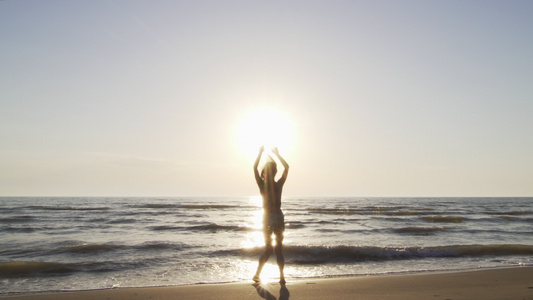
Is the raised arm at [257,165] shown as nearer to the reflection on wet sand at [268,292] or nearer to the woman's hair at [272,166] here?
the woman's hair at [272,166]

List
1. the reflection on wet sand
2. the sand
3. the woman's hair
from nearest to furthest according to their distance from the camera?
the reflection on wet sand, the sand, the woman's hair

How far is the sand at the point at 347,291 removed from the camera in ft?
18.0

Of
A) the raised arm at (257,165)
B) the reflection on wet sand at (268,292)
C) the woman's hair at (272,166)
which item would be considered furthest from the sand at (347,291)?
the woman's hair at (272,166)

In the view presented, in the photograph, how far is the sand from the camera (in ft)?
18.0

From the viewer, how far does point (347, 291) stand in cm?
589

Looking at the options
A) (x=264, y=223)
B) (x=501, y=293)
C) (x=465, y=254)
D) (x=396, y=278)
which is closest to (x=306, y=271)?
(x=396, y=278)

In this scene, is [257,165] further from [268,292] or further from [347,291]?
[347,291]

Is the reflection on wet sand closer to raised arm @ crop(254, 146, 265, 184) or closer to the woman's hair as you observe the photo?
raised arm @ crop(254, 146, 265, 184)

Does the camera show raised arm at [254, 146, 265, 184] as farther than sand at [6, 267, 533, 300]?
Yes

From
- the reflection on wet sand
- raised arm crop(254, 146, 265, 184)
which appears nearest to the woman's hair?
raised arm crop(254, 146, 265, 184)

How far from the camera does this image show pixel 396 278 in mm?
7113

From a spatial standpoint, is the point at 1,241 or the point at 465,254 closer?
the point at 465,254

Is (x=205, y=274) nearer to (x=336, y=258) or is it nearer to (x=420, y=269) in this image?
(x=336, y=258)

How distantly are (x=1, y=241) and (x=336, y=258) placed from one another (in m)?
12.5
